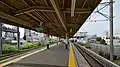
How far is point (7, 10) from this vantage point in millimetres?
17438

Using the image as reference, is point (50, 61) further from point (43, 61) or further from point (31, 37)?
point (31, 37)

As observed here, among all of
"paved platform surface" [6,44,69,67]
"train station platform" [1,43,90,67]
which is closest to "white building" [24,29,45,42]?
"train station platform" [1,43,90,67]

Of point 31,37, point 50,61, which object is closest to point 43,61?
point 50,61

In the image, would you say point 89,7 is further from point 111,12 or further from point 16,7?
point 16,7

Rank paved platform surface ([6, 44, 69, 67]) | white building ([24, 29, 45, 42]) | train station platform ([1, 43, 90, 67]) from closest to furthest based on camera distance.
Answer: paved platform surface ([6, 44, 69, 67]) → train station platform ([1, 43, 90, 67]) → white building ([24, 29, 45, 42])

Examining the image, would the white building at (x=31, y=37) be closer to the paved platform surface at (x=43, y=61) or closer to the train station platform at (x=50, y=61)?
the train station platform at (x=50, y=61)

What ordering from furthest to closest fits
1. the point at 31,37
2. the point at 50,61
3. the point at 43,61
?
1. the point at 31,37
2. the point at 50,61
3. the point at 43,61

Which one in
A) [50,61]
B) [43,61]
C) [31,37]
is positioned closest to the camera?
[43,61]

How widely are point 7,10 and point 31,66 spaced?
238 inches

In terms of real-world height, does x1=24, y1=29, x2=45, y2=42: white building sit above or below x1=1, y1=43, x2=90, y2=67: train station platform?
above

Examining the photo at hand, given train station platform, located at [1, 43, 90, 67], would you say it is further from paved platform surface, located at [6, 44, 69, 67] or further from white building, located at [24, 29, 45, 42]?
white building, located at [24, 29, 45, 42]

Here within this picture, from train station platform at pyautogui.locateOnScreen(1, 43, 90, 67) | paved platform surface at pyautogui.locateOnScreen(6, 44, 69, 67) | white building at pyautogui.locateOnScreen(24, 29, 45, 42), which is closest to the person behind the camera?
paved platform surface at pyautogui.locateOnScreen(6, 44, 69, 67)

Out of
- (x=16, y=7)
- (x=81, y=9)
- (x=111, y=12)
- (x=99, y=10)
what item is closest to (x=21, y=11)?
(x=16, y=7)

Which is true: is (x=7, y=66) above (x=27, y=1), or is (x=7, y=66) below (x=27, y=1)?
below
